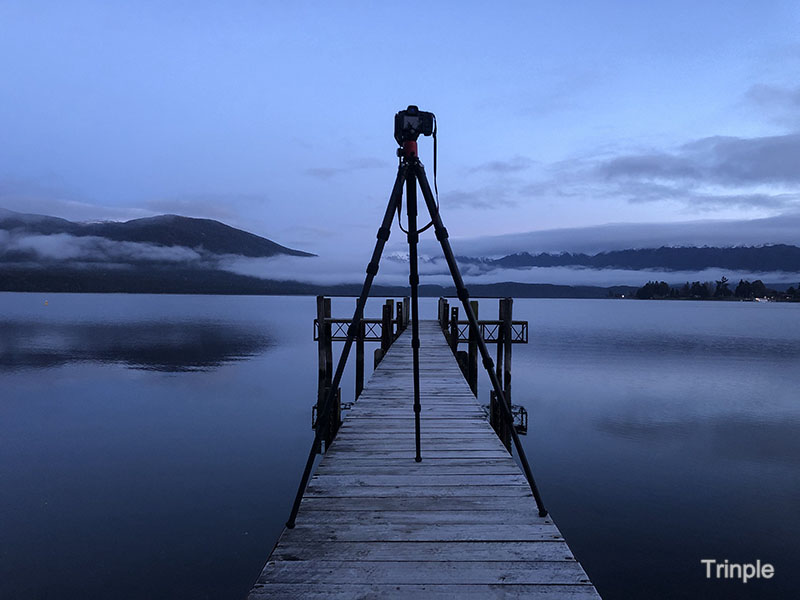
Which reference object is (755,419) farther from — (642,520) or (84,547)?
(84,547)

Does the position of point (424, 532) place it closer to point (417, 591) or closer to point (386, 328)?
point (417, 591)

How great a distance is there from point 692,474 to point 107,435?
21.2 metres

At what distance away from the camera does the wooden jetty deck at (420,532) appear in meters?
3.01

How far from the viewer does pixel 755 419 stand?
878 inches

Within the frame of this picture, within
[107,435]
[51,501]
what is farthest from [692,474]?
[107,435]

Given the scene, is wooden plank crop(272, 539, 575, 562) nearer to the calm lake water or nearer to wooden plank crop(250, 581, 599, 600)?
wooden plank crop(250, 581, 599, 600)

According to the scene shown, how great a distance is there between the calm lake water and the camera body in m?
8.34

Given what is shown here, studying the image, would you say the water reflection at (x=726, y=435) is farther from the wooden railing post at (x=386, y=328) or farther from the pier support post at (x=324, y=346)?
the pier support post at (x=324, y=346)

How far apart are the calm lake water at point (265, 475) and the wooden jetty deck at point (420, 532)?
5411 millimetres

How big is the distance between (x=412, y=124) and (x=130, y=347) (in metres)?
51.7

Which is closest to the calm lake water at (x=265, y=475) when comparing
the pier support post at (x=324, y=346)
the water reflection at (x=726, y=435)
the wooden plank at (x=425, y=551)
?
the water reflection at (x=726, y=435)

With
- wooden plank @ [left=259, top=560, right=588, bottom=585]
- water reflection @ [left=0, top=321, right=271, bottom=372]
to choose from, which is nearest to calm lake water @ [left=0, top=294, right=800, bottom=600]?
water reflection @ [left=0, top=321, right=271, bottom=372]

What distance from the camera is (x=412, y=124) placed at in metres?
4.55

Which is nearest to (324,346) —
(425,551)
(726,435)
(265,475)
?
(265,475)
